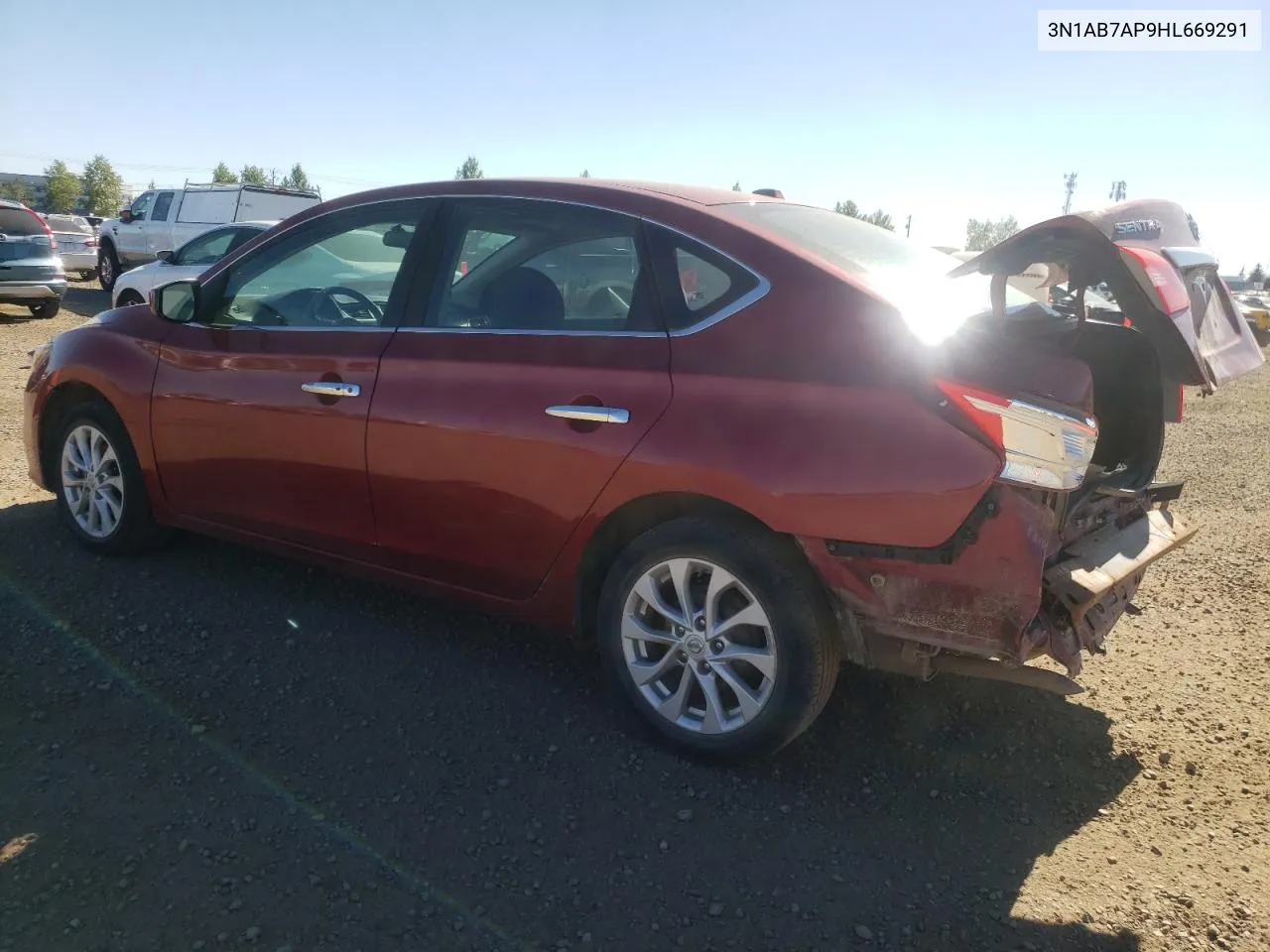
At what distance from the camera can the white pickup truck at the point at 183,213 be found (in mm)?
17641

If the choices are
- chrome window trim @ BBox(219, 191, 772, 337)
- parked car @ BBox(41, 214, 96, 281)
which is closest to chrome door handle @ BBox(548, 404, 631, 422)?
chrome window trim @ BBox(219, 191, 772, 337)

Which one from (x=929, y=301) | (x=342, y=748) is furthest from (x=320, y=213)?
(x=929, y=301)

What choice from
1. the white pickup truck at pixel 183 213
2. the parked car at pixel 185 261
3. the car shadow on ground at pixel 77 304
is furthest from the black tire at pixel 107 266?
the parked car at pixel 185 261

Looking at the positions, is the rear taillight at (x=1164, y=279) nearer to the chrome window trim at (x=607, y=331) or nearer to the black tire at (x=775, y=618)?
the chrome window trim at (x=607, y=331)

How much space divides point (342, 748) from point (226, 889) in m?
0.70

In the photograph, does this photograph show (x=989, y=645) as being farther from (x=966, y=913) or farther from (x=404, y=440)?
(x=404, y=440)

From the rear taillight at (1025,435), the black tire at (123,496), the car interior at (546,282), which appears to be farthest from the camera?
the black tire at (123,496)

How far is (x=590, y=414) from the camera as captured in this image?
3.18 metres

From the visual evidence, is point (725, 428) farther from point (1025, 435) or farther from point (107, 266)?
point (107, 266)

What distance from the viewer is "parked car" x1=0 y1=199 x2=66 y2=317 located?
1423cm

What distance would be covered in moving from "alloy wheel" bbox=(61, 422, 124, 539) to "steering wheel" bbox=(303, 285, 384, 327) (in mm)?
1343

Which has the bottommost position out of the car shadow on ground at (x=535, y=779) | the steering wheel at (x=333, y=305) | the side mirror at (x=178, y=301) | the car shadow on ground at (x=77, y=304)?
the car shadow on ground at (x=77, y=304)

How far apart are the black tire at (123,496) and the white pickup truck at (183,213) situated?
13.5 metres

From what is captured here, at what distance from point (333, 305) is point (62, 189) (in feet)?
335
